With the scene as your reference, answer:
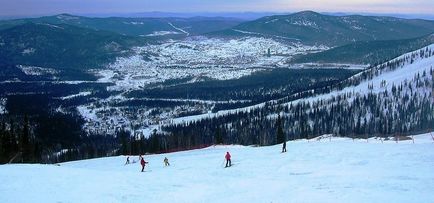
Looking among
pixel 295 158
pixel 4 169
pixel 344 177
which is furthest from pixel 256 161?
pixel 4 169

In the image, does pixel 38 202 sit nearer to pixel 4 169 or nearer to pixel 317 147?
pixel 4 169

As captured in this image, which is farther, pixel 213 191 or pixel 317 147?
pixel 317 147

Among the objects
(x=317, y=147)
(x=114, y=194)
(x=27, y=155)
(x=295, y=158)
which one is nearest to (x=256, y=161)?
(x=295, y=158)

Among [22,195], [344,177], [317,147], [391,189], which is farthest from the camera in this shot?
[317,147]

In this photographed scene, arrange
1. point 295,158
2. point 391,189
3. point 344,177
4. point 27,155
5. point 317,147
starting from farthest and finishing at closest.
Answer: point 27,155 → point 317,147 → point 295,158 → point 344,177 → point 391,189

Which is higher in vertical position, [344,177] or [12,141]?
[344,177]

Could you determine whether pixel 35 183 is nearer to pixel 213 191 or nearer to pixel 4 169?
pixel 4 169

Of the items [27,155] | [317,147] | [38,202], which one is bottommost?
[27,155]
